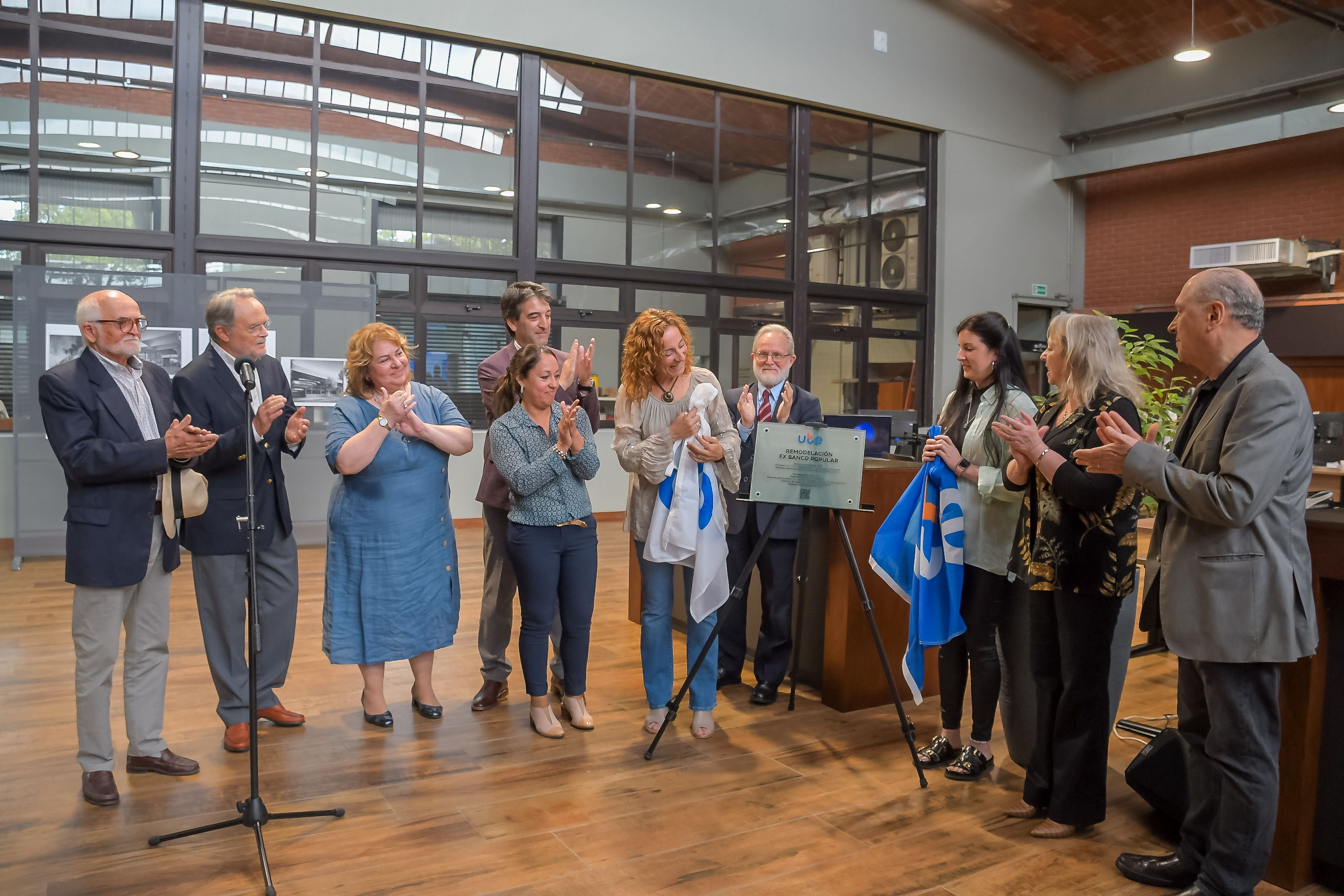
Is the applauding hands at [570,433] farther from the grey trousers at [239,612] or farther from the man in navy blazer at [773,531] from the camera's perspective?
the grey trousers at [239,612]

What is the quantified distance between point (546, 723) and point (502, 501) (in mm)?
886

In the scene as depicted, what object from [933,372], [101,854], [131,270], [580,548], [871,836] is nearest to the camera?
[101,854]

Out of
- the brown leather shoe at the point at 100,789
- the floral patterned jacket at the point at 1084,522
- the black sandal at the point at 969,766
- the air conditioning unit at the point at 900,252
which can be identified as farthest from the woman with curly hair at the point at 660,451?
the air conditioning unit at the point at 900,252

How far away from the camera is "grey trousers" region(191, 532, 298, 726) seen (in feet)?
10.7

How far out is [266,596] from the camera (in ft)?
11.2

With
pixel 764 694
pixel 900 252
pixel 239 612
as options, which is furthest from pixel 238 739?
pixel 900 252

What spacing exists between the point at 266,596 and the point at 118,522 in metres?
0.68

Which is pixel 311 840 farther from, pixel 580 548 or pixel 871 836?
pixel 871 836

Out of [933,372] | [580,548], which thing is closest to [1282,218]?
[933,372]

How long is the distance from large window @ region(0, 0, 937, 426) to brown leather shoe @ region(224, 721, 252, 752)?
4.02 meters

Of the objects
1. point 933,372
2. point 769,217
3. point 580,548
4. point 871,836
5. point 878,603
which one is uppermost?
point 769,217

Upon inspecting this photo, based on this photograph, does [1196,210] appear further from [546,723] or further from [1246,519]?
[546,723]

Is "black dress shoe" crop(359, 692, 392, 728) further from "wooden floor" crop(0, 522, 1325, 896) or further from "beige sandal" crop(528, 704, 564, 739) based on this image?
"beige sandal" crop(528, 704, 564, 739)

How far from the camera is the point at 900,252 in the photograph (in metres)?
11.5
